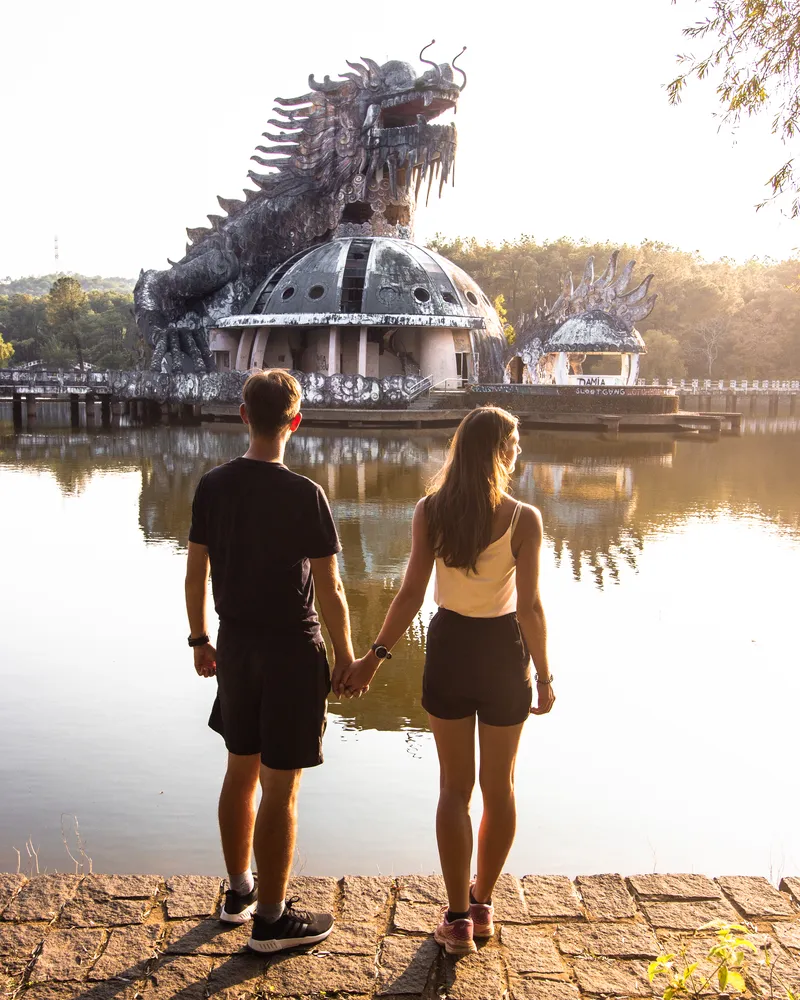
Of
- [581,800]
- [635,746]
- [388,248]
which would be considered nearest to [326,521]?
[581,800]

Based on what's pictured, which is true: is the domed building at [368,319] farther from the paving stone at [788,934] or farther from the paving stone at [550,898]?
the paving stone at [788,934]

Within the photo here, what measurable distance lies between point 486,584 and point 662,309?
74.1m

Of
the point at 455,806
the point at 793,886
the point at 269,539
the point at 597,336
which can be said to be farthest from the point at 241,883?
the point at 597,336

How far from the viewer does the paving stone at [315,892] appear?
4.31m

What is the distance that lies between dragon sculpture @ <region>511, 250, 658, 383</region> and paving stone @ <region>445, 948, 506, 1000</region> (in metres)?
40.4

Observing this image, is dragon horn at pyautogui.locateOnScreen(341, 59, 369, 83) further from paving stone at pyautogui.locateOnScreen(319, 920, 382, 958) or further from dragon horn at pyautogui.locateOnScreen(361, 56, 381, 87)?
paving stone at pyautogui.locateOnScreen(319, 920, 382, 958)

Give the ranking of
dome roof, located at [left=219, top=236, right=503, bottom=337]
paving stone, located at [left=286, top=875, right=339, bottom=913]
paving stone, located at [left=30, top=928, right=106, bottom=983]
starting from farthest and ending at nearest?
dome roof, located at [left=219, top=236, right=503, bottom=337] → paving stone, located at [left=286, top=875, right=339, bottom=913] → paving stone, located at [left=30, top=928, right=106, bottom=983]

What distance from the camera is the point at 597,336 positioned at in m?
43.9

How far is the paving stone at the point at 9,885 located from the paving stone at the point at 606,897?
248cm

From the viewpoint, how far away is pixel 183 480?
22297 mm

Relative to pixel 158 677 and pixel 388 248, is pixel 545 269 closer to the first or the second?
pixel 388 248

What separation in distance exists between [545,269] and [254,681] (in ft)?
255

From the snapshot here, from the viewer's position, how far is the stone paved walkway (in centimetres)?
375

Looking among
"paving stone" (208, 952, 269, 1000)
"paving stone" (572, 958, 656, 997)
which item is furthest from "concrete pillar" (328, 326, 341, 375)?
"paving stone" (572, 958, 656, 997)
